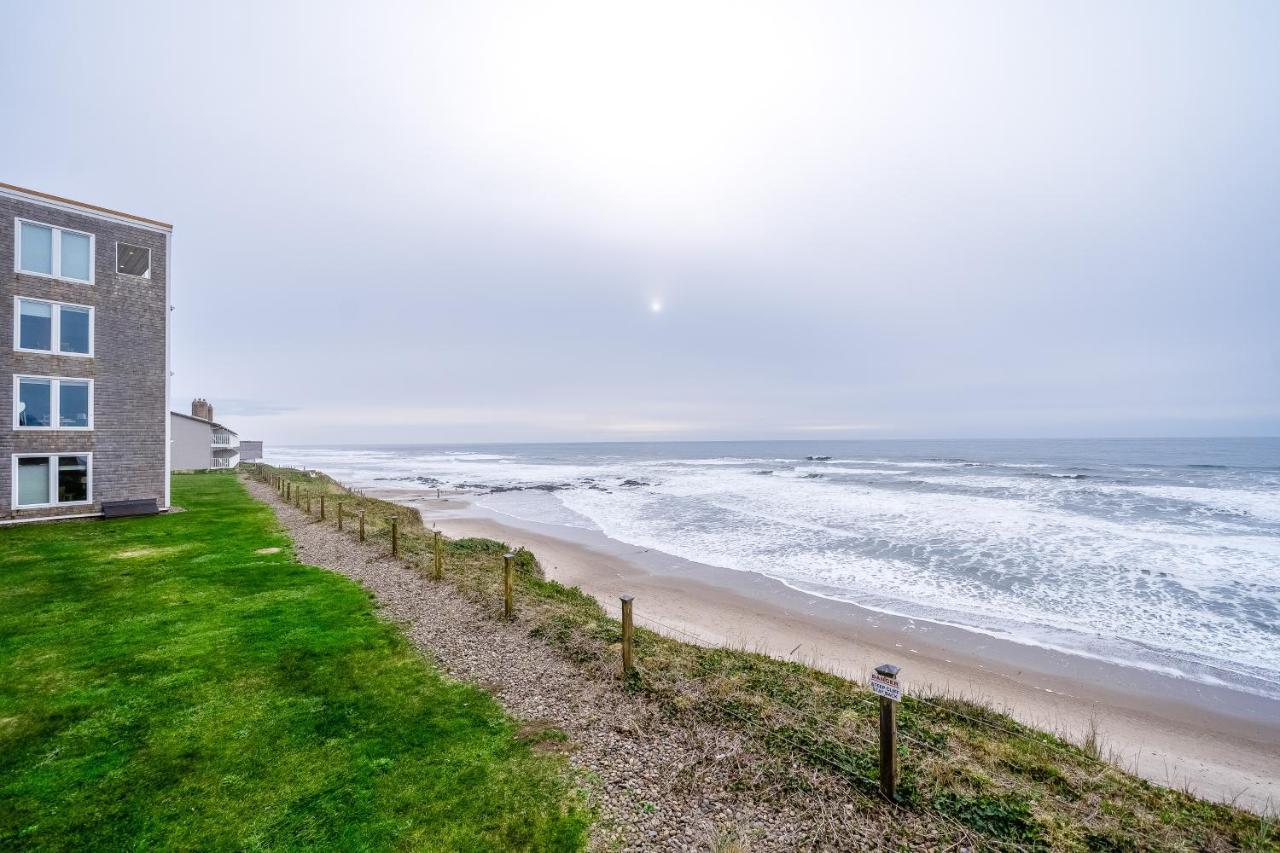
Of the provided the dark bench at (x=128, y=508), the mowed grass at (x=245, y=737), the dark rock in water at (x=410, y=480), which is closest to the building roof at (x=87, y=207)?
the dark bench at (x=128, y=508)

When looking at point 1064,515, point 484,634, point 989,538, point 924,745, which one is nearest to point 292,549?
point 484,634

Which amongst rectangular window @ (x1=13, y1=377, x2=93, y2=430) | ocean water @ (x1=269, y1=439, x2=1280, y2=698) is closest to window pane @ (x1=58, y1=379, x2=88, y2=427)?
rectangular window @ (x1=13, y1=377, x2=93, y2=430)

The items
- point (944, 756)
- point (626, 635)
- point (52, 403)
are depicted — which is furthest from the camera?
point (52, 403)

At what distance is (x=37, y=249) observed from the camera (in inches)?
647

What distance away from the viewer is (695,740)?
5.21m

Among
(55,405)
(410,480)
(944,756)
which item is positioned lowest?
(410,480)

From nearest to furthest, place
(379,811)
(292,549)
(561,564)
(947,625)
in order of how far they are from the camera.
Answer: (379,811)
(947,625)
(292,549)
(561,564)

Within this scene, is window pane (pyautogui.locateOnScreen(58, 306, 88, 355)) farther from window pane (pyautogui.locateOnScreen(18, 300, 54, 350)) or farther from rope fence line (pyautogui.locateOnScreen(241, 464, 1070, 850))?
rope fence line (pyautogui.locateOnScreen(241, 464, 1070, 850))

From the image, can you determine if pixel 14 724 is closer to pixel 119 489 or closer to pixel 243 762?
pixel 243 762

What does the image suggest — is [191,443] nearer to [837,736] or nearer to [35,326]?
[35,326]

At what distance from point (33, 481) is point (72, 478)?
2.76 feet

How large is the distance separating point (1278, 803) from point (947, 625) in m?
5.70

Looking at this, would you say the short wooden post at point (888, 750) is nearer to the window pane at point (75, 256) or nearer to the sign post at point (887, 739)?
the sign post at point (887, 739)

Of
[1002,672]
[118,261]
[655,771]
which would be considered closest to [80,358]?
[118,261]
